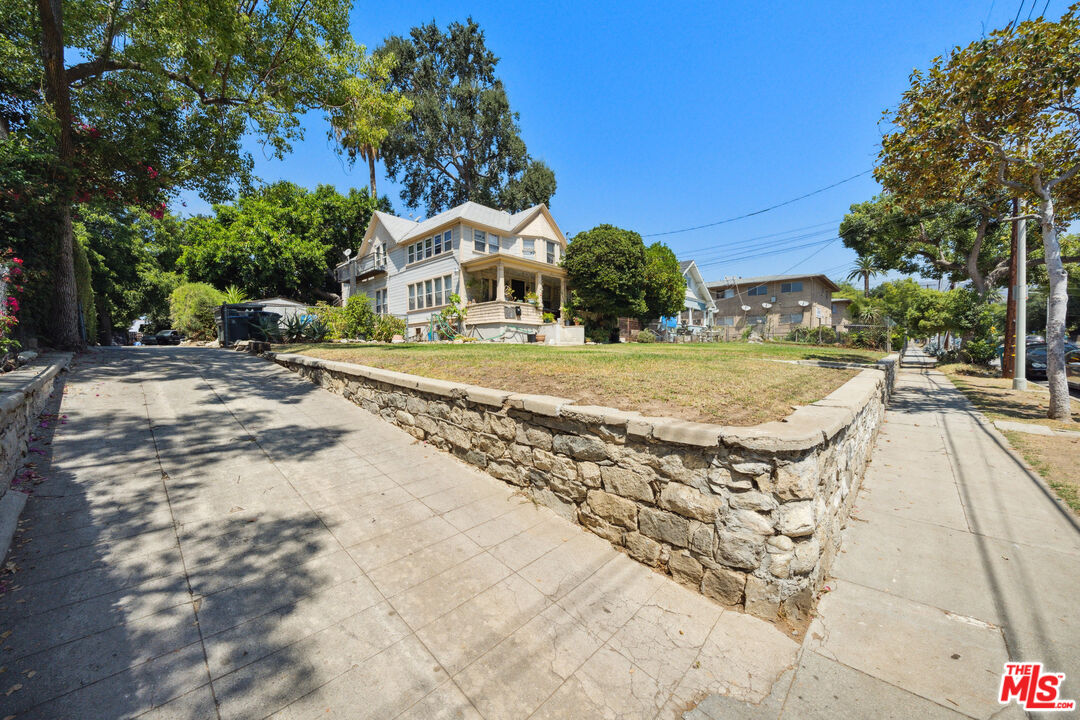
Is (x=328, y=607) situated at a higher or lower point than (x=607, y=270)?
lower

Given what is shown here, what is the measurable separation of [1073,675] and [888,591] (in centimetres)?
77

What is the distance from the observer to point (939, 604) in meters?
2.52

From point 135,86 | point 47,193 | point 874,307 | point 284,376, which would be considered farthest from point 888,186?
point 874,307

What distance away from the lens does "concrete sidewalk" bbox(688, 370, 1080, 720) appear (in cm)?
187

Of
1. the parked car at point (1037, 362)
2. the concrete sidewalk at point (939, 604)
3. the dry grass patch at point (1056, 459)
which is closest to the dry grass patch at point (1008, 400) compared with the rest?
the parked car at point (1037, 362)

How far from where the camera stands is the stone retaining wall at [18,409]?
2.89 meters

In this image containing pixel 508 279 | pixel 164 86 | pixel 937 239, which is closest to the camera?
pixel 164 86

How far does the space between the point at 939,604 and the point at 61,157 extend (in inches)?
543

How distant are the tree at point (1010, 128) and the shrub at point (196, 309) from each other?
24843 mm

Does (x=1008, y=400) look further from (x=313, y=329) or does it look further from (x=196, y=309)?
(x=196, y=309)

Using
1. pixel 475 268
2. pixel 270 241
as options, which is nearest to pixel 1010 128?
pixel 475 268

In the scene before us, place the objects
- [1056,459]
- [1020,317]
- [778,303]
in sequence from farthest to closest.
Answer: [778,303] → [1020,317] → [1056,459]

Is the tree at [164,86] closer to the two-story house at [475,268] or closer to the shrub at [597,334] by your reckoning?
the two-story house at [475,268]

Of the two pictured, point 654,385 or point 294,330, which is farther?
point 294,330
